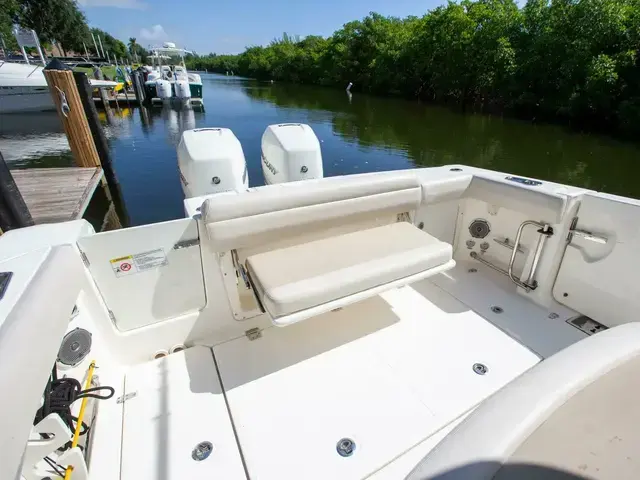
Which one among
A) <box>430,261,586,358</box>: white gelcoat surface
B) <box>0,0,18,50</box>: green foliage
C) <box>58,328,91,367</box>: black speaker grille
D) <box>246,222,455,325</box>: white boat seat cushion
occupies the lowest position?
<box>430,261,586,358</box>: white gelcoat surface

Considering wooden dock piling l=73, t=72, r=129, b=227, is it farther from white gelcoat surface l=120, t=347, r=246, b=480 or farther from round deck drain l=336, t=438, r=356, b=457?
round deck drain l=336, t=438, r=356, b=457

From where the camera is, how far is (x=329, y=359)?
1.66m

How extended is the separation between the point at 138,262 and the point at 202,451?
2.75 ft

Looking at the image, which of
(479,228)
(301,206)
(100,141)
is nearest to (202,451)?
(301,206)

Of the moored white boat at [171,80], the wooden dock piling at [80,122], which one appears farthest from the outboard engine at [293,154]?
the moored white boat at [171,80]

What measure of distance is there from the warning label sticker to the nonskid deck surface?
49 cm

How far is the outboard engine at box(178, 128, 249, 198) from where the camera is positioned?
297 centimetres

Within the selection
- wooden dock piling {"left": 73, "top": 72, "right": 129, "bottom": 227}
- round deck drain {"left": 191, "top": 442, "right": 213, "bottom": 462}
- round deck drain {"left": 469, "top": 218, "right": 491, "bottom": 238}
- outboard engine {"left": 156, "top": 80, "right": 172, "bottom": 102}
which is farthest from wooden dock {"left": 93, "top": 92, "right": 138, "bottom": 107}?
round deck drain {"left": 191, "top": 442, "right": 213, "bottom": 462}

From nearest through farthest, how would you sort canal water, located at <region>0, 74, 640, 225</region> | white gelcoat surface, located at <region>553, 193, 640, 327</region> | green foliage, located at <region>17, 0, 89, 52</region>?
white gelcoat surface, located at <region>553, 193, 640, 327</region> → canal water, located at <region>0, 74, 640, 225</region> → green foliage, located at <region>17, 0, 89, 52</region>

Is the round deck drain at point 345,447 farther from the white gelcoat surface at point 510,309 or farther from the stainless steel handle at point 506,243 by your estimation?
the stainless steel handle at point 506,243

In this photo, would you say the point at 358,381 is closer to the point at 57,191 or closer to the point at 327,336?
the point at 327,336

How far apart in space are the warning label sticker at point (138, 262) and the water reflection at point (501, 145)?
8269 mm

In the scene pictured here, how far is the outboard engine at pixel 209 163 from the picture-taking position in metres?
2.97

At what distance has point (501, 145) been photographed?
34.5 ft
